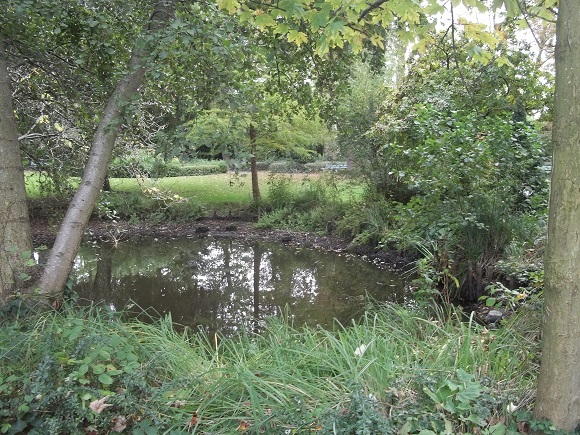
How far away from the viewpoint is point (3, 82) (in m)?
3.65

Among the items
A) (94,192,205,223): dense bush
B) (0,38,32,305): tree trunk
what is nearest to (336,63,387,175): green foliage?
(94,192,205,223): dense bush

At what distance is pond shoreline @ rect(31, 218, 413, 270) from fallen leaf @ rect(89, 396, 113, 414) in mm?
8755

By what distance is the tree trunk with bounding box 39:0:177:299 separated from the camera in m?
3.67

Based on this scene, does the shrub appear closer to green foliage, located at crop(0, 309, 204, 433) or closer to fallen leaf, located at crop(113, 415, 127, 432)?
green foliage, located at crop(0, 309, 204, 433)

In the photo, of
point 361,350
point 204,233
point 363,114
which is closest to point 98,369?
point 361,350

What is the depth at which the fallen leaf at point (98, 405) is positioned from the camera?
80.7 inches

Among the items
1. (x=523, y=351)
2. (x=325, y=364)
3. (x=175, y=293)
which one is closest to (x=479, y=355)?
(x=523, y=351)

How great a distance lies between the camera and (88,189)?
150 inches

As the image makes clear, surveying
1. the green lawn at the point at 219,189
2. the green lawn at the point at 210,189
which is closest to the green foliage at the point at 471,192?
the green lawn at the point at 219,189

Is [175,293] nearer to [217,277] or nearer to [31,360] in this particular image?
[217,277]

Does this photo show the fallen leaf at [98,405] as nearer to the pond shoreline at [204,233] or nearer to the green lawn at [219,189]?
the pond shoreline at [204,233]

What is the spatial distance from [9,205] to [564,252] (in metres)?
3.72

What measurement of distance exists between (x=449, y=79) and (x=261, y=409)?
26.8ft

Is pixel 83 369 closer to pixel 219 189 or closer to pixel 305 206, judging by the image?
pixel 305 206
